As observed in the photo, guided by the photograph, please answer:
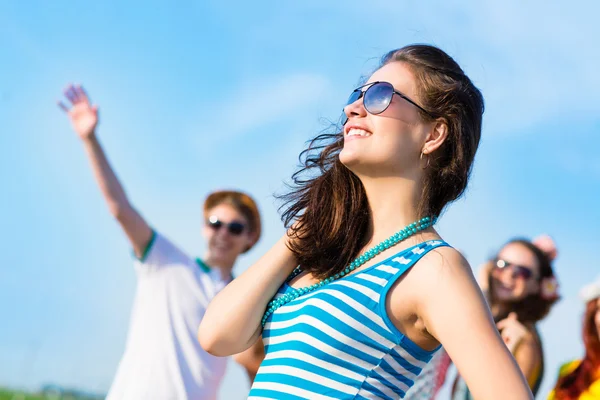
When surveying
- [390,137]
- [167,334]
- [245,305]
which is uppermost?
[390,137]

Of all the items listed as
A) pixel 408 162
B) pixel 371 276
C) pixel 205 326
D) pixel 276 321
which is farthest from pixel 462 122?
pixel 205 326

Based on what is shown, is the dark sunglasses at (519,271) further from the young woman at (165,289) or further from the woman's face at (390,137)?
the woman's face at (390,137)

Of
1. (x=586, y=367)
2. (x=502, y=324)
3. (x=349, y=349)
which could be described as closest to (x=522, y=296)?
(x=502, y=324)

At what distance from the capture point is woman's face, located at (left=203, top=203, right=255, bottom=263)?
524cm

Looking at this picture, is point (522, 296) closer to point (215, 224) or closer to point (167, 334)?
point (215, 224)

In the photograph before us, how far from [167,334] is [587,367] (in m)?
2.95

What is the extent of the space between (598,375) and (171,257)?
3.03 meters

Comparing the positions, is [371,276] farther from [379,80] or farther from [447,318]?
[379,80]

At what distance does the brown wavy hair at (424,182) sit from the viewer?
7.75ft

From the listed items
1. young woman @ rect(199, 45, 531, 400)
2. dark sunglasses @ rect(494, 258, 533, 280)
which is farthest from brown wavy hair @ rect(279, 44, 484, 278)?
dark sunglasses @ rect(494, 258, 533, 280)

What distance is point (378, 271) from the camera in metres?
2.16

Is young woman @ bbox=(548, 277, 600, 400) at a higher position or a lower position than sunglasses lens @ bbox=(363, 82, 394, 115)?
lower

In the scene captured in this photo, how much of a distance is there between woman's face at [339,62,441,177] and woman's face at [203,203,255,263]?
2.95m

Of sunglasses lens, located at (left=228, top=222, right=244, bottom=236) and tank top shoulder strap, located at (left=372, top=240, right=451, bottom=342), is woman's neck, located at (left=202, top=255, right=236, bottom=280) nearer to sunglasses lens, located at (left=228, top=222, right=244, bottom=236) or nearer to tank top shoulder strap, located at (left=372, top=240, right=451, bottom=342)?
sunglasses lens, located at (left=228, top=222, right=244, bottom=236)
